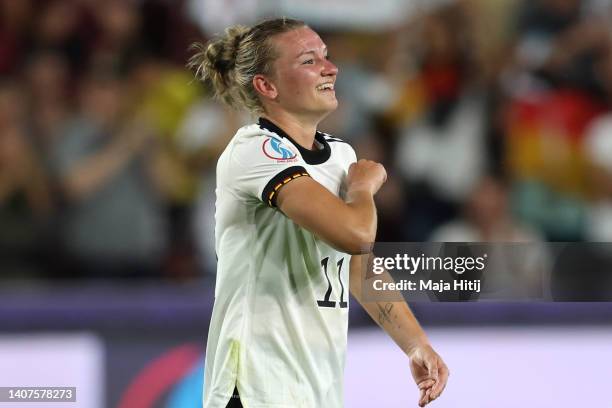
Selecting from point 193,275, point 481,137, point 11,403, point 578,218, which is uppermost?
point 481,137

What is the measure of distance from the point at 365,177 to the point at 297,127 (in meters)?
0.30

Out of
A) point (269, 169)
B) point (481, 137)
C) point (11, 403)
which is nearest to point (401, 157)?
point (481, 137)

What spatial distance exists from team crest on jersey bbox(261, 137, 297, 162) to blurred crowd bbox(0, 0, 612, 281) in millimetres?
2728

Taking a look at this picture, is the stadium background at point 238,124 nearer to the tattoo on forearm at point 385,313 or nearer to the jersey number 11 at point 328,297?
the tattoo on forearm at point 385,313

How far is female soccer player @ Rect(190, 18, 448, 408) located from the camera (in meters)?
2.88

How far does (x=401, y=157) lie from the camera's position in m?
6.13

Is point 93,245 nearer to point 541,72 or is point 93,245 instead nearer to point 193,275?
point 193,275

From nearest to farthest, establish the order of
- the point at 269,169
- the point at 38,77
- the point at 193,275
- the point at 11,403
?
the point at 269,169, the point at 11,403, the point at 193,275, the point at 38,77

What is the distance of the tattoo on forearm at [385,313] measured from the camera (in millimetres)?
3170

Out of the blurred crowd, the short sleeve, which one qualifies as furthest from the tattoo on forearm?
the blurred crowd

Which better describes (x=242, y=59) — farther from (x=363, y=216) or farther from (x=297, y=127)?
(x=363, y=216)

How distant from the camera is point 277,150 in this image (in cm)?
287

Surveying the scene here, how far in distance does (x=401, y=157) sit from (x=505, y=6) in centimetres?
133

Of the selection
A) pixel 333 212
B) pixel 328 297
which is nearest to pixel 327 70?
pixel 333 212
